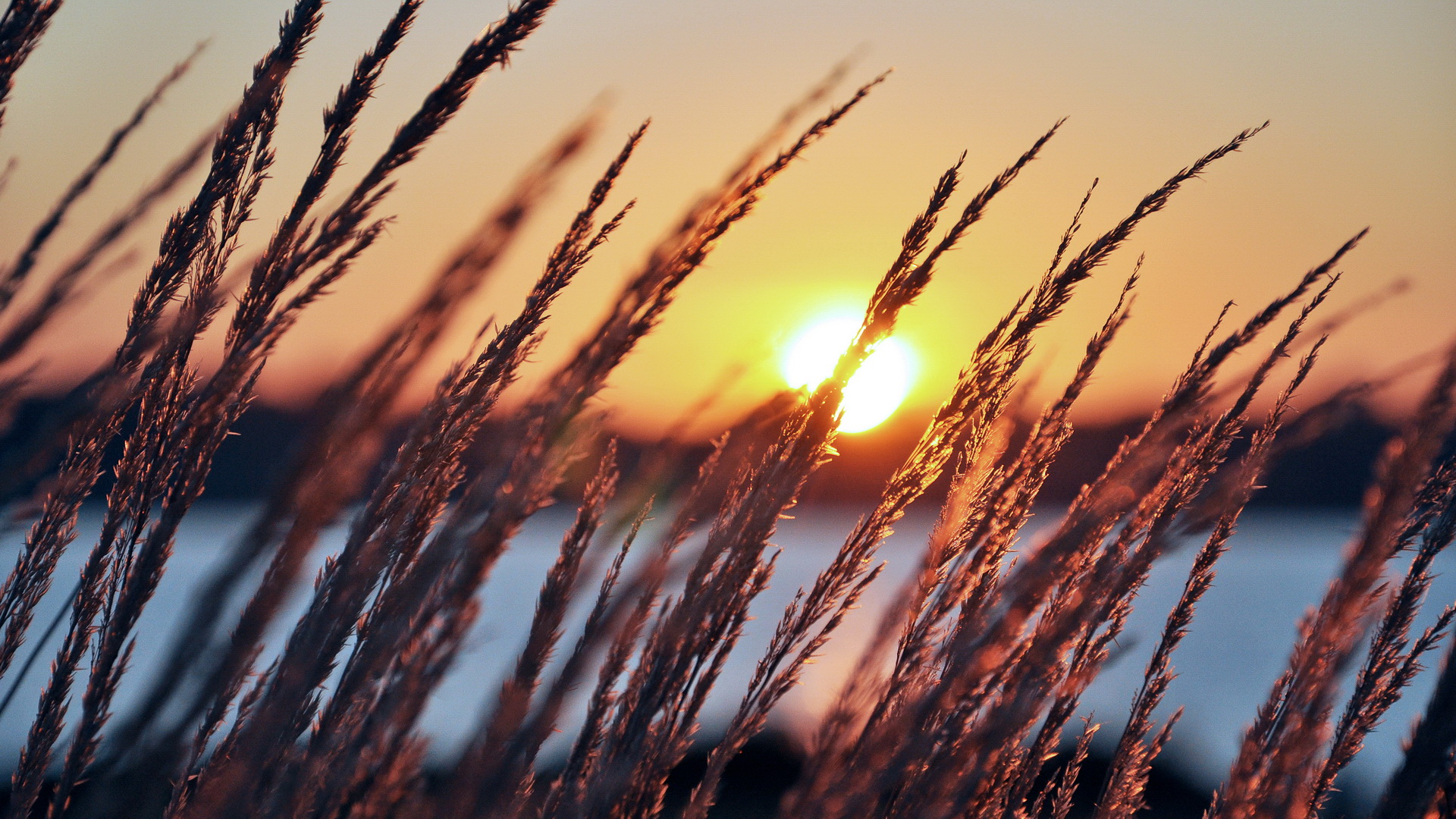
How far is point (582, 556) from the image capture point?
151 cm

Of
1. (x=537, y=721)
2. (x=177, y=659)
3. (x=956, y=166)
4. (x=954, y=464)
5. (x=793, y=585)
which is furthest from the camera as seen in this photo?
(x=954, y=464)

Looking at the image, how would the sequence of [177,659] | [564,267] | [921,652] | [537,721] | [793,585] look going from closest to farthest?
[177,659] < [537,721] < [564,267] < [921,652] < [793,585]

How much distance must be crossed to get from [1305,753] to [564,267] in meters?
1.20

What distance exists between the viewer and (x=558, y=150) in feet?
2.75

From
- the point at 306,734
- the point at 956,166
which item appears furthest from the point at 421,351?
the point at 956,166

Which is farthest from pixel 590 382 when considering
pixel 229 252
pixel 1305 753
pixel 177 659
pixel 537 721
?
pixel 1305 753

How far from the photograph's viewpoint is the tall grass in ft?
2.82

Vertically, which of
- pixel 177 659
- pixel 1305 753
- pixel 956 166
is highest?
pixel 956 166

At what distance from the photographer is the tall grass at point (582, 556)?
2.82ft

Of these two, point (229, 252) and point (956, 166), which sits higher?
point (956, 166)

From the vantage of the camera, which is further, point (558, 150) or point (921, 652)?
point (921, 652)

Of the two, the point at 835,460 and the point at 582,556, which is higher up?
the point at 835,460

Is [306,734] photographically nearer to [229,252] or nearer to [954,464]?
[229,252]

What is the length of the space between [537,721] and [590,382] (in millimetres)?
398
